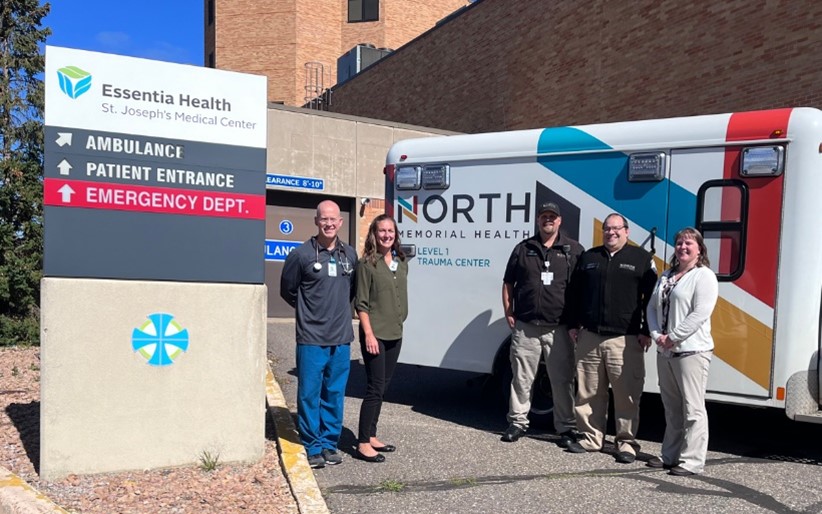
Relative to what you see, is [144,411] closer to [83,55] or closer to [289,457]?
[289,457]

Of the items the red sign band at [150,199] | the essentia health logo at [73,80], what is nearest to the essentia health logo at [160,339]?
the red sign band at [150,199]

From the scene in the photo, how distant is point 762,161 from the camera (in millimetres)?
5164

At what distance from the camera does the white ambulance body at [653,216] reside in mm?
5090

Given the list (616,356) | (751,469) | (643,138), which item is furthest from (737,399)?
(643,138)

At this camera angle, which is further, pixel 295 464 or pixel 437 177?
pixel 437 177

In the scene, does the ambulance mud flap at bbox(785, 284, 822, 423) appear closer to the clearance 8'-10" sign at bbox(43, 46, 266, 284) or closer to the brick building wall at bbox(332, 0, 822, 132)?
the clearance 8'-10" sign at bbox(43, 46, 266, 284)

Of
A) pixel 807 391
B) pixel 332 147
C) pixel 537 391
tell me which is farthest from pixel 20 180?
pixel 807 391

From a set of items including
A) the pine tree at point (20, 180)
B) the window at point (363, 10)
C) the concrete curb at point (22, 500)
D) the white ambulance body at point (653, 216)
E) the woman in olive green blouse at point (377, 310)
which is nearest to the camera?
the concrete curb at point (22, 500)

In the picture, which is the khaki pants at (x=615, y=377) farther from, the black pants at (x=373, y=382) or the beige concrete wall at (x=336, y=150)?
the beige concrete wall at (x=336, y=150)

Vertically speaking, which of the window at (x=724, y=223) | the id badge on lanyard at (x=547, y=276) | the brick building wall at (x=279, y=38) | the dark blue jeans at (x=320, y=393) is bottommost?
the dark blue jeans at (x=320, y=393)

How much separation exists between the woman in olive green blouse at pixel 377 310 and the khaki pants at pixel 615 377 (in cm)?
152

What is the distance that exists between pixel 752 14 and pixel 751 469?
899cm

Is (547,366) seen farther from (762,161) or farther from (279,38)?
(279,38)

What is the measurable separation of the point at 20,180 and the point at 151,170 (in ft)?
22.4
